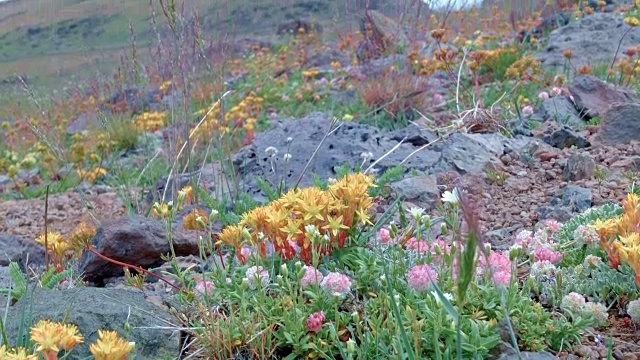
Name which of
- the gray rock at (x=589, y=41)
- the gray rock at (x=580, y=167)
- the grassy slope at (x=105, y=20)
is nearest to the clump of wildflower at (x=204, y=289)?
the grassy slope at (x=105, y=20)

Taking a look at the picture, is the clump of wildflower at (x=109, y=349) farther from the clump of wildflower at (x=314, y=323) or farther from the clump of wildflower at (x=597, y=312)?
the clump of wildflower at (x=597, y=312)

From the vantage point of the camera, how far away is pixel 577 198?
9.77 feet

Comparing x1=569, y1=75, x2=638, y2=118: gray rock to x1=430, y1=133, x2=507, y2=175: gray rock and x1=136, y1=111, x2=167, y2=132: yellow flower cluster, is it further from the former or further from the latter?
x1=136, y1=111, x2=167, y2=132: yellow flower cluster

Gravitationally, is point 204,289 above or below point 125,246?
above

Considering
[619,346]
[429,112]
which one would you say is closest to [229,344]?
[619,346]

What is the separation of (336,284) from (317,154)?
2378mm

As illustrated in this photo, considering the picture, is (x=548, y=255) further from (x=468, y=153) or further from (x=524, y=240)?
(x=468, y=153)

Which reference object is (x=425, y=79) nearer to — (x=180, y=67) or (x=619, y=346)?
(x=180, y=67)

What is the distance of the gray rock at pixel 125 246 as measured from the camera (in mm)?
2738

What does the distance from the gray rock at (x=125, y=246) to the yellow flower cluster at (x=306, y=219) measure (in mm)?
854

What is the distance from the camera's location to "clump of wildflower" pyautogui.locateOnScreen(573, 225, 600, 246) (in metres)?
2.14

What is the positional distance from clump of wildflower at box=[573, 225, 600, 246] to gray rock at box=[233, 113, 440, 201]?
5.80 feet

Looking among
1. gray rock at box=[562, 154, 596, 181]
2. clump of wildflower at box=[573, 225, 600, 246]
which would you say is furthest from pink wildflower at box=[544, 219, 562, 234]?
gray rock at box=[562, 154, 596, 181]

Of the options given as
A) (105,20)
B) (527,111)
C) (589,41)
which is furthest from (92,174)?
(589,41)
